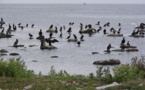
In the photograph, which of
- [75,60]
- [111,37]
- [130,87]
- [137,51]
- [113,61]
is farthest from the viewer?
[111,37]

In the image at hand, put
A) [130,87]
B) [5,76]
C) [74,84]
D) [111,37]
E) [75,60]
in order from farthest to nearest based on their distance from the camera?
[111,37] → [75,60] → [5,76] → [74,84] → [130,87]

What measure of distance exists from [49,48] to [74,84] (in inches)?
1768

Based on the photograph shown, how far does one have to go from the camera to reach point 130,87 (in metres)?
11.6

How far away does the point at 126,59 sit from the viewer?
47.6 metres

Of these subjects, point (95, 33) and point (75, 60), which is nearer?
point (75, 60)

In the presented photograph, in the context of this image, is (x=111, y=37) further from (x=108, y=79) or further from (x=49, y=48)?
(x=108, y=79)

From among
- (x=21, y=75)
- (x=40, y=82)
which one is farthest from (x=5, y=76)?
(x=40, y=82)

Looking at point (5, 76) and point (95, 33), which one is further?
point (95, 33)

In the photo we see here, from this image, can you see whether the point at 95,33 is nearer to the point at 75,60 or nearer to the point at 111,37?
the point at 111,37

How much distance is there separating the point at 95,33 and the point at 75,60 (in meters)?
42.6

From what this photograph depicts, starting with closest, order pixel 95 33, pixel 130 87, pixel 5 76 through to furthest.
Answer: pixel 130 87 → pixel 5 76 → pixel 95 33

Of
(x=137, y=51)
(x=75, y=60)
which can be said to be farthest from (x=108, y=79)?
(x=137, y=51)

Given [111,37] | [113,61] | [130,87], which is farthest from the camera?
[111,37]

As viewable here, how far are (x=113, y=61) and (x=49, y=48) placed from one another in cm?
1697
